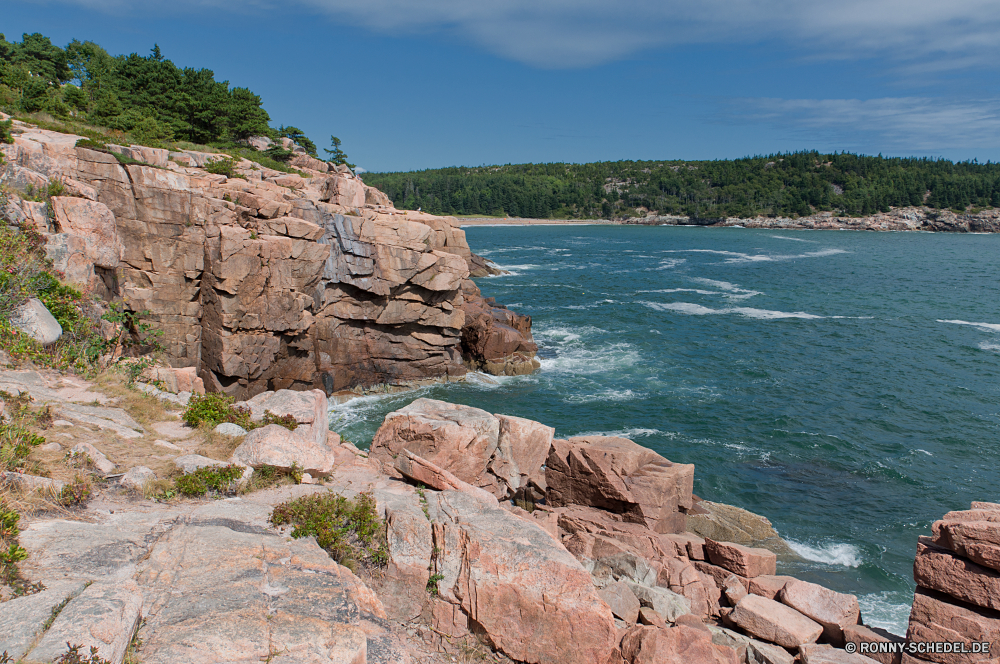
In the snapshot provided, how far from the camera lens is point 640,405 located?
3033cm

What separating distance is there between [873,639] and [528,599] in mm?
7958

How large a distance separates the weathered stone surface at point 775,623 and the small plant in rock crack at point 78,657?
11.8 m

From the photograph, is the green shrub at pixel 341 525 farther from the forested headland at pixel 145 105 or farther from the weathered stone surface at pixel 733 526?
the forested headland at pixel 145 105

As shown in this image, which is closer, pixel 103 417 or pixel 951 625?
pixel 951 625

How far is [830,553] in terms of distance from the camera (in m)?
18.2

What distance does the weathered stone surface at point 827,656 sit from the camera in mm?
10914

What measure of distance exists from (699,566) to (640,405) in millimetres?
16566

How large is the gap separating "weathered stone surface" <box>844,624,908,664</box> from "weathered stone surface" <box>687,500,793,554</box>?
5122 millimetres

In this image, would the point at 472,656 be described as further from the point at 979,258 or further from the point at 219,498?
the point at 979,258

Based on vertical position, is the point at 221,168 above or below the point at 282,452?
above

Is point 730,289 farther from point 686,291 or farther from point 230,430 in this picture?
point 230,430

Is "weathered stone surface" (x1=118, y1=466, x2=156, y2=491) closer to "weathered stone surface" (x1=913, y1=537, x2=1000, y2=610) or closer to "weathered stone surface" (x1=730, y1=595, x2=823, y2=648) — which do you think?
"weathered stone surface" (x1=730, y1=595, x2=823, y2=648)

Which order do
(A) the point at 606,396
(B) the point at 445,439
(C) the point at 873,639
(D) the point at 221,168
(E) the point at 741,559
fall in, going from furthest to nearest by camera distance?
(D) the point at 221,168, (A) the point at 606,396, (B) the point at 445,439, (E) the point at 741,559, (C) the point at 873,639

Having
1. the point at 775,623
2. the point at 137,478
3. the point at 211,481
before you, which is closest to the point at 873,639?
the point at 775,623
